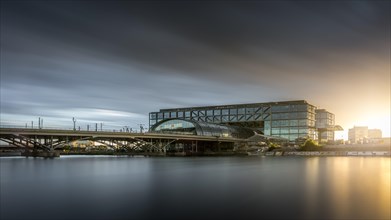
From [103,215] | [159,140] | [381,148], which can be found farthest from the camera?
[381,148]

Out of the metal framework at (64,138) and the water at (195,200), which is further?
the metal framework at (64,138)

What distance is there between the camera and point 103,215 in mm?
29156

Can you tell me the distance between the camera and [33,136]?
11856cm

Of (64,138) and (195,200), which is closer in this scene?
(195,200)

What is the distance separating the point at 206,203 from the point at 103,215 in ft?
32.8

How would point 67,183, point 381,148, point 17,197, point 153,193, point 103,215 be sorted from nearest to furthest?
point 103,215 < point 17,197 < point 153,193 < point 67,183 < point 381,148

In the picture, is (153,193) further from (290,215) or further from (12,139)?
(12,139)

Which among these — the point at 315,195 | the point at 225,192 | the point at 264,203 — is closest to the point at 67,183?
the point at 225,192

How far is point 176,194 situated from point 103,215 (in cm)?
1247

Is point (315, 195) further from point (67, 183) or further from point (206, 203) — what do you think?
point (67, 183)

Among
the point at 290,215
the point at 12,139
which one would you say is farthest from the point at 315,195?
the point at 12,139

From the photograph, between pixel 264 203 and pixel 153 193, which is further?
pixel 153 193

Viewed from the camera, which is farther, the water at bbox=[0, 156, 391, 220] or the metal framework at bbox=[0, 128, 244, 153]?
the metal framework at bbox=[0, 128, 244, 153]

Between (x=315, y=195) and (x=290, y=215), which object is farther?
(x=315, y=195)
